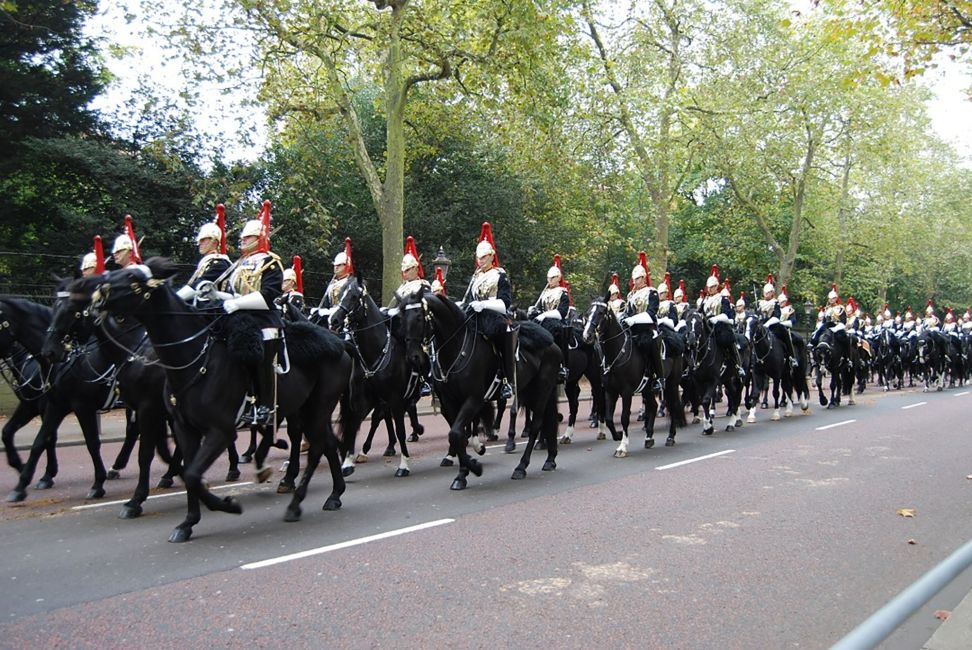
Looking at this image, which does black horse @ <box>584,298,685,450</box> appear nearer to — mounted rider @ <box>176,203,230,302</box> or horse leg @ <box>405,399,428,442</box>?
horse leg @ <box>405,399,428,442</box>

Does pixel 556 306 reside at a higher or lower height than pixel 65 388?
higher

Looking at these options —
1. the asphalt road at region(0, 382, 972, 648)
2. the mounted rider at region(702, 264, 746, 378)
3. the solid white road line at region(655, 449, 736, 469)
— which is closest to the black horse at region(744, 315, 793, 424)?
the mounted rider at region(702, 264, 746, 378)

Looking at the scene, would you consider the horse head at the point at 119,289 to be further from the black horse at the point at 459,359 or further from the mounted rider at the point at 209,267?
the black horse at the point at 459,359

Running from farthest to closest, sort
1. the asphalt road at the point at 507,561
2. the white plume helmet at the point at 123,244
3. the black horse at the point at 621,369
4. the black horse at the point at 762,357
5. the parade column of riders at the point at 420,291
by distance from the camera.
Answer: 1. the black horse at the point at 762,357
2. the black horse at the point at 621,369
3. the white plume helmet at the point at 123,244
4. the parade column of riders at the point at 420,291
5. the asphalt road at the point at 507,561

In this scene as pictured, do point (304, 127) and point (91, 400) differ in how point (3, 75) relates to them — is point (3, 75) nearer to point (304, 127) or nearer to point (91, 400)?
point (304, 127)

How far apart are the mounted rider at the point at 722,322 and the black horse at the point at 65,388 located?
35.0 feet

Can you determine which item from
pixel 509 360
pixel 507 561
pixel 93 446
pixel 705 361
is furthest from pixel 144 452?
pixel 705 361

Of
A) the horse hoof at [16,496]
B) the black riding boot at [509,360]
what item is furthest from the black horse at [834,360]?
the horse hoof at [16,496]

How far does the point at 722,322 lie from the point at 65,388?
11.3 metres

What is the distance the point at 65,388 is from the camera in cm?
923

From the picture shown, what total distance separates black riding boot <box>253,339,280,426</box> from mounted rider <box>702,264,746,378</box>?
10.00 m

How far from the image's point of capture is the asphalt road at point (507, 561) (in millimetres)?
4891

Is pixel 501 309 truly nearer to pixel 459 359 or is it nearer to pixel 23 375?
pixel 459 359

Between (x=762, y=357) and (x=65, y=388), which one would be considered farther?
(x=762, y=357)
